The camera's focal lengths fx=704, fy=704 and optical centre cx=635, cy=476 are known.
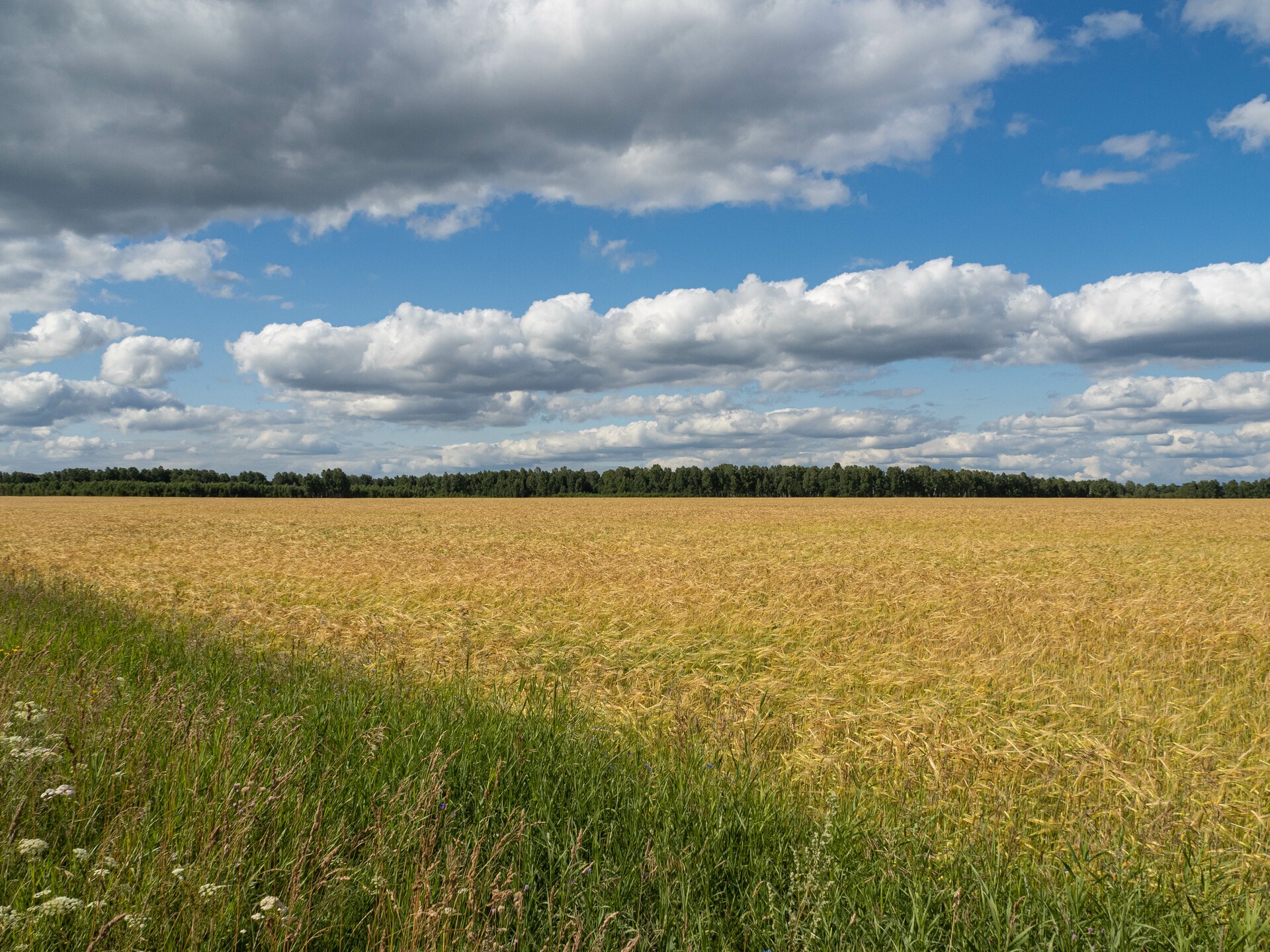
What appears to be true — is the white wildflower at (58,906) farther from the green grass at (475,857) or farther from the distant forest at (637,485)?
the distant forest at (637,485)

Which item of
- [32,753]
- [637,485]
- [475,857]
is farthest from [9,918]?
[637,485]

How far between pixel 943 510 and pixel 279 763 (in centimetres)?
5369

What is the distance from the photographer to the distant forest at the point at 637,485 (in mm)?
121438

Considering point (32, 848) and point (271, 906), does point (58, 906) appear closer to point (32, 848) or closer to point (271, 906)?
point (32, 848)

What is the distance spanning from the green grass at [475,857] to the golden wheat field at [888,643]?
2.48ft

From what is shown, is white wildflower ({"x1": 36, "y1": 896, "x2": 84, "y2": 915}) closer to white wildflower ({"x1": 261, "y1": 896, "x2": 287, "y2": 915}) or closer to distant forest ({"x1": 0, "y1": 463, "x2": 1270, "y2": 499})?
white wildflower ({"x1": 261, "y1": 896, "x2": 287, "y2": 915})

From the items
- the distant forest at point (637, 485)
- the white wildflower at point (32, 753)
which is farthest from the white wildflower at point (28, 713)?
the distant forest at point (637, 485)

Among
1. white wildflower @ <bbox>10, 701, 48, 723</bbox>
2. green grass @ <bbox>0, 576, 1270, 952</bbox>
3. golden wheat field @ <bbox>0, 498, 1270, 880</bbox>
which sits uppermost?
white wildflower @ <bbox>10, 701, 48, 723</bbox>

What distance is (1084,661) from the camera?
9.40 metres

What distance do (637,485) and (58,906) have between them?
131260mm

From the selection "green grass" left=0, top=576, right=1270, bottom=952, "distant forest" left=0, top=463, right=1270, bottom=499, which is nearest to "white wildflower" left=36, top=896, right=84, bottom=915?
"green grass" left=0, top=576, right=1270, bottom=952

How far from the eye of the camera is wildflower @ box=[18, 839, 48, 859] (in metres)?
2.99

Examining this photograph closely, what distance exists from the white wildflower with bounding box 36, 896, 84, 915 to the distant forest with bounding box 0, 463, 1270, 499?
117469 mm

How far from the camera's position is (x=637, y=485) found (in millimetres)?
133875
